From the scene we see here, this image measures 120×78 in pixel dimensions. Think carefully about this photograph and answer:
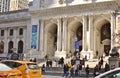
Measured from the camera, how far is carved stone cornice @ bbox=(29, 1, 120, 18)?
43125 mm

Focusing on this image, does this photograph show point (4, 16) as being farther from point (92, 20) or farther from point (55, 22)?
point (92, 20)

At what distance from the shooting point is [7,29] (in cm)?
5919

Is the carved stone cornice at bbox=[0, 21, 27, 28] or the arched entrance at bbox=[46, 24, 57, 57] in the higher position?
the carved stone cornice at bbox=[0, 21, 27, 28]

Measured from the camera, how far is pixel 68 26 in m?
48.3

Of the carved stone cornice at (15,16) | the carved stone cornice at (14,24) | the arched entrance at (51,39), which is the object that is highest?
the carved stone cornice at (15,16)

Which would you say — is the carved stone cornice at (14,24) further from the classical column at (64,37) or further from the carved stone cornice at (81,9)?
the classical column at (64,37)

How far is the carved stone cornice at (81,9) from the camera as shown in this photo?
43125 millimetres

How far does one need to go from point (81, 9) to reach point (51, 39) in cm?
924

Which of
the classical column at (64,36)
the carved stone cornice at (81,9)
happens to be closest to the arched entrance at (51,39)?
the carved stone cornice at (81,9)

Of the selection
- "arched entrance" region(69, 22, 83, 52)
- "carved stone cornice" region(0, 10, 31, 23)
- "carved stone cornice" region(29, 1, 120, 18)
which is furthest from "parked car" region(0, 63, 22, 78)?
"carved stone cornice" region(0, 10, 31, 23)

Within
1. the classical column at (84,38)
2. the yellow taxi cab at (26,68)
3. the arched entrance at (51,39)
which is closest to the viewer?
the yellow taxi cab at (26,68)

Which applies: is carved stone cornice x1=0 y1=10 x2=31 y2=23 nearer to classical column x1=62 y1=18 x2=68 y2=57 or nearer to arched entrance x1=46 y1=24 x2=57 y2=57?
arched entrance x1=46 y1=24 x2=57 y2=57

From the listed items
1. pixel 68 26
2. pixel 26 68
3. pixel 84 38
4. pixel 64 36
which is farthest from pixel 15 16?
pixel 26 68

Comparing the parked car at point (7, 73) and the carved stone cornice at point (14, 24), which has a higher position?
the carved stone cornice at point (14, 24)
